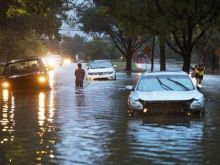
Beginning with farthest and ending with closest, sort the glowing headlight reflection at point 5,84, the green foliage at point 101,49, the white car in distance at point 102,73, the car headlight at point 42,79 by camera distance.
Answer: the green foliage at point 101,49 < the white car in distance at point 102,73 < the glowing headlight reflection at point 5,84 < the car headlight at point 42,79

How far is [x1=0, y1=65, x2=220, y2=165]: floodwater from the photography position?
34.4 feet

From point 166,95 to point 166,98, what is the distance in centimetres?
22

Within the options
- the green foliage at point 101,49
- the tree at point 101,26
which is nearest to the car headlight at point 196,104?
the tree at point 101,26

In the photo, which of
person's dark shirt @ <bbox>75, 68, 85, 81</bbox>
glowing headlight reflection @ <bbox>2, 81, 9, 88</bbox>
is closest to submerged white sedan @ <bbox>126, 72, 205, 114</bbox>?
glowing headlight reflection @ <bbox>2, 81, 9, 88</bbox>

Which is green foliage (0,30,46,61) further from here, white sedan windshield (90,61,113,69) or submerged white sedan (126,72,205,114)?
submerged white sedan (126,72,205,114)

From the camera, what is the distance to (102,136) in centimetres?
1338

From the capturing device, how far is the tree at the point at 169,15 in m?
30.1

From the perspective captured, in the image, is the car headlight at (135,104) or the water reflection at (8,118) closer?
the water reflection at (8,118)

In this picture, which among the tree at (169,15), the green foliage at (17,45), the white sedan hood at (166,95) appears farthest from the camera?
the green foliage at (17,45)

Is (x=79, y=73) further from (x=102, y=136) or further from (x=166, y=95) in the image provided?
(x=102, y=136)

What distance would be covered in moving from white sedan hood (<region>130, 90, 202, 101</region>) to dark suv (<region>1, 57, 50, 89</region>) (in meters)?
13.2

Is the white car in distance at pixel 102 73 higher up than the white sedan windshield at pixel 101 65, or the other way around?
the white sedan windshield at pixel 101 65

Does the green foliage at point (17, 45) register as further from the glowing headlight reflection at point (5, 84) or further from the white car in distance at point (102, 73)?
the glowing headlight reflection at point (5, 84)

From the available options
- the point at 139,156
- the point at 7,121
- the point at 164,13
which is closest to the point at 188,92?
the point at 7,121
